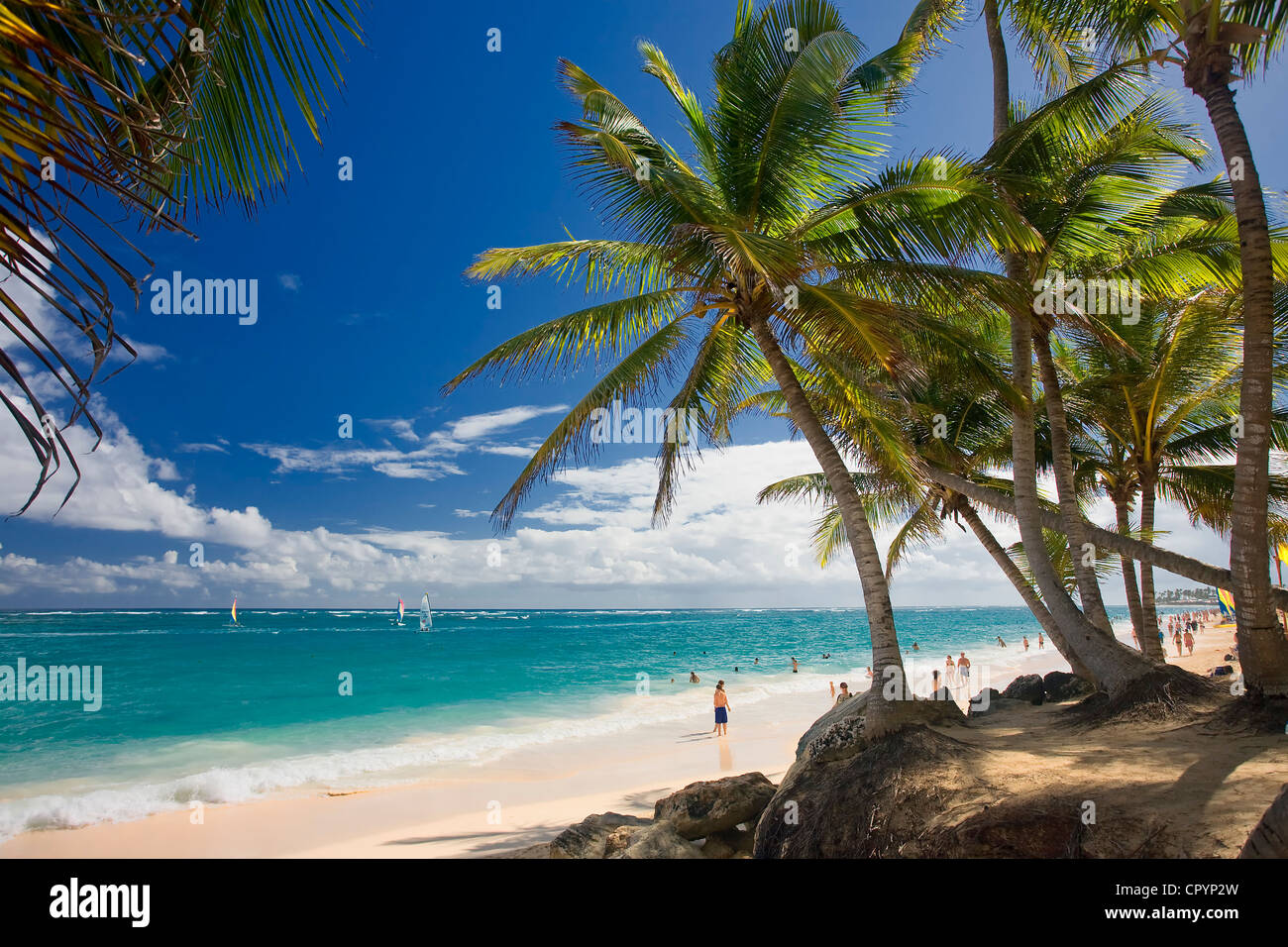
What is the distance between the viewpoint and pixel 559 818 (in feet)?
37.5

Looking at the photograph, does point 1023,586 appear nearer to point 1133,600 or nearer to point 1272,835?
point 1133,600

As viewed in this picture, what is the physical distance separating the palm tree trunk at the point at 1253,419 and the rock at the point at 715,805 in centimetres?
504

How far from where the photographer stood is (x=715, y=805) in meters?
7.84

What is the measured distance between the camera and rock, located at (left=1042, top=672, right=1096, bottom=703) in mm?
10346

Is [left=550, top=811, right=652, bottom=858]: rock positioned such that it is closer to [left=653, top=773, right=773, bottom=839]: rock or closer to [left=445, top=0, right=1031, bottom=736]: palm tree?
[left=653, top=773, right=773, bottom=839]: rock

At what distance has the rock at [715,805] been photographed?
766cm

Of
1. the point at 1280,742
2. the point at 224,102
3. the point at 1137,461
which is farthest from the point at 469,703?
the point at 224,102

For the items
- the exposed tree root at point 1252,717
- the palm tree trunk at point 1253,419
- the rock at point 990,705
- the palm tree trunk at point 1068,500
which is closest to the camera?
the exposed tree root at point 1252,717

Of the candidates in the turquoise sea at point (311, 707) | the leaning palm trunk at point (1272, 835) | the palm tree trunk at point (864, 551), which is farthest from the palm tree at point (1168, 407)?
the turquoise sea at point (311, 707)

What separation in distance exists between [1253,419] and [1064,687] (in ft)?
21.7

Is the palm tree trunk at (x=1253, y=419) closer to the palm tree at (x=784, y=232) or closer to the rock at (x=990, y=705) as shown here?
the palm tree at (x=784, y=232)
